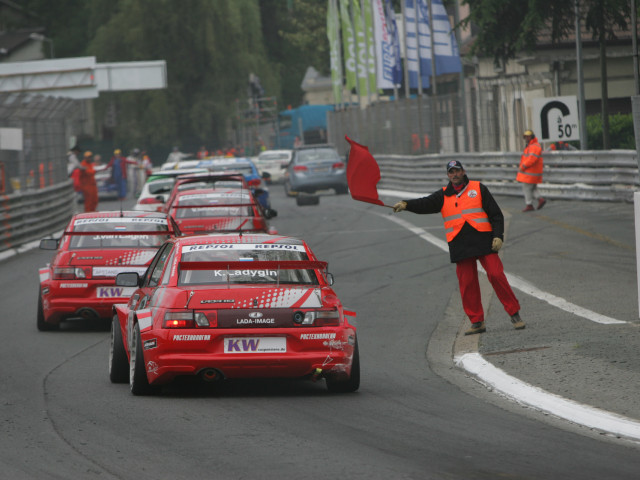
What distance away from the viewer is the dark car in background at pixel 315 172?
40.8 m

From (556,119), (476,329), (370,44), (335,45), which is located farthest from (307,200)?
(476,329)

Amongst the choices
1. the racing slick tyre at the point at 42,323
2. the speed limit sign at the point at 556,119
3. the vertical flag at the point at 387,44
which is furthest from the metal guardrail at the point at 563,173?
the racing slick tyre at the point at 42,323

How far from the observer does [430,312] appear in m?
14.3

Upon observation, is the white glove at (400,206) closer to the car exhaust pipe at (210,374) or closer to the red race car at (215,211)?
the car exhaust pipe at (210,374)

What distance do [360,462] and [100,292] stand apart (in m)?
7.65

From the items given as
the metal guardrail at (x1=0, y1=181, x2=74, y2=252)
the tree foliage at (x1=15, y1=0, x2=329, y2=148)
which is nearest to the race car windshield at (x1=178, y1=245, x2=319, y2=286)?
the metal guardrail at (x1=0, y1=181, x2=74, y2=252)

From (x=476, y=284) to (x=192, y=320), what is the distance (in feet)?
13.9

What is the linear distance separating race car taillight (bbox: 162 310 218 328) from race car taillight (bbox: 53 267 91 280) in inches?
209

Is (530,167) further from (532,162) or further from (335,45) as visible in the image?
(335,45)

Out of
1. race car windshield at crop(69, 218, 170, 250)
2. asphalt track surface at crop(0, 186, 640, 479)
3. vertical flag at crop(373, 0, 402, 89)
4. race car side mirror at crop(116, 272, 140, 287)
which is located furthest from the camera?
vertical flag at crop(373, 0, 402, 89)

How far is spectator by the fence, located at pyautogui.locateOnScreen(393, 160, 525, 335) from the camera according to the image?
1197 cm

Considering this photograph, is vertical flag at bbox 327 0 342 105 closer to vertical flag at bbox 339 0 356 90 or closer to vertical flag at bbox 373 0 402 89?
vertical flag at bbox 339 0 356 90

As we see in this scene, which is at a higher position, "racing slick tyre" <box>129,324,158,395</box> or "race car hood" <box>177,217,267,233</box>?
"race car hood" <box>177,217,267,233</box>

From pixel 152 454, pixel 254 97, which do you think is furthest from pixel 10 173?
pixel 254 97
